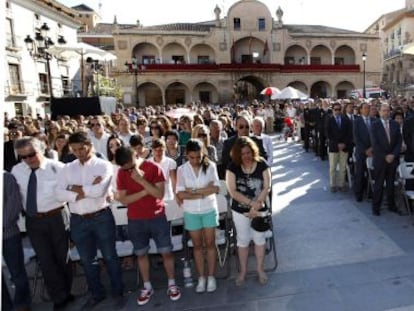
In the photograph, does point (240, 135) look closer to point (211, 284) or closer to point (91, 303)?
point (211, 284)

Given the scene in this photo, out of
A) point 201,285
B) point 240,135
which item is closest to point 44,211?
point 201,285

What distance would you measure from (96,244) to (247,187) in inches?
70.9

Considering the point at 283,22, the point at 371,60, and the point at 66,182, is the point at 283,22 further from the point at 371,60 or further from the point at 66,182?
the point at 66,182

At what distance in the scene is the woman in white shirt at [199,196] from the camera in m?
3.86

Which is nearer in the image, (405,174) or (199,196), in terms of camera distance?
(199,196)

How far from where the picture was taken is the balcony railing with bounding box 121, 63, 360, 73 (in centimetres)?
3605

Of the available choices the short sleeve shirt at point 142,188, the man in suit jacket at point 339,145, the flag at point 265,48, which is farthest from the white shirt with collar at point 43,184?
the flag at point 265,48

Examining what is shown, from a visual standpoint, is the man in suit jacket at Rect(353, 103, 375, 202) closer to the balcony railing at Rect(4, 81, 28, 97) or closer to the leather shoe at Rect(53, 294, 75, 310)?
the leather shoe at Rect(53, 294, 75, 310)

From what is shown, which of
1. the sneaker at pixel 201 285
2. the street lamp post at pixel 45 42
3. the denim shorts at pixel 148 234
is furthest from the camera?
the street lamp post at pixel 45 42

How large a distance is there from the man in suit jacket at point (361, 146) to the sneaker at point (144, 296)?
442 centimetres

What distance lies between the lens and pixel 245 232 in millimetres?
4016

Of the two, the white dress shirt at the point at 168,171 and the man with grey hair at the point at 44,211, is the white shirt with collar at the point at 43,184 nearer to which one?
the man with grey hair at the point at 44,211

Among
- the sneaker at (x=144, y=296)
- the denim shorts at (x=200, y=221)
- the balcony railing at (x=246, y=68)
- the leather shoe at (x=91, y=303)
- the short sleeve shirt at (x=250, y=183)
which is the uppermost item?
the balcony railing at (x=246, y=68)

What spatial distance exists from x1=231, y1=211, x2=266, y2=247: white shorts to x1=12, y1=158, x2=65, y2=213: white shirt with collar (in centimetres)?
190
